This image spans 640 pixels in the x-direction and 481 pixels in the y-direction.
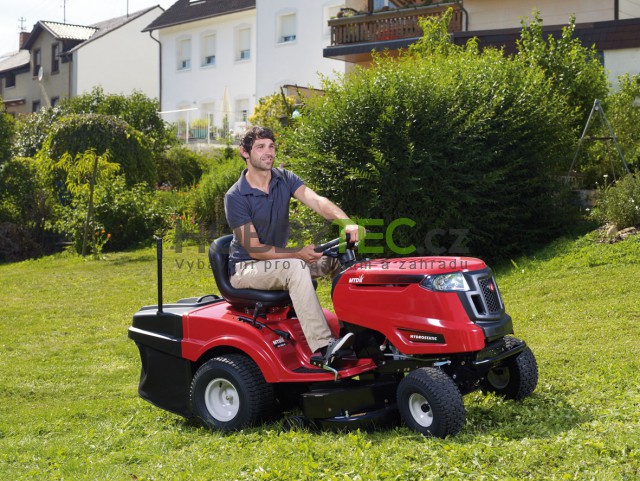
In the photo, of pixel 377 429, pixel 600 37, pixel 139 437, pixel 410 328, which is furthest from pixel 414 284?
pixel 600 37

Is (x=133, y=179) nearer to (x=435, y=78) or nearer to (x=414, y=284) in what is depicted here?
(x=435, y=78)

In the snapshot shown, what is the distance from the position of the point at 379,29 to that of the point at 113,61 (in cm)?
2121

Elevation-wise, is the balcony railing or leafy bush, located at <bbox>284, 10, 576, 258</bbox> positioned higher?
the balcony railing

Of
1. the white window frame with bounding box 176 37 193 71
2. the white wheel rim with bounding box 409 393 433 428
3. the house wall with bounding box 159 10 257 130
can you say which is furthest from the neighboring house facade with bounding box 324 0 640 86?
the white wheel rim with bounding box 409 393 433 428

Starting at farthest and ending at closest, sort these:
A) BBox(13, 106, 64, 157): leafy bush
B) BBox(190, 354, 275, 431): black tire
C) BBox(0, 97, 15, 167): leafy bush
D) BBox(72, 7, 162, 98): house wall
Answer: BBox(72, 7, 162, 98): house wall < BBox(13, 106, 64, 157): leafy bush < BBox(0, 97, 15, 167): leafy bush < BBox(190, 354, 275, 431): black tire

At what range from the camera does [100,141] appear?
21.3 meters

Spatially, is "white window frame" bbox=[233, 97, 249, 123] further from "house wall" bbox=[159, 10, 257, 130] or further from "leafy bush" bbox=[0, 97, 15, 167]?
"leafy bush" bbox=[0, 97, 15, 167]

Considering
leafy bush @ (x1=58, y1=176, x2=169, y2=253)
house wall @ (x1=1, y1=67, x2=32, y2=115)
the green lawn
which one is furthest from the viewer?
house wall @ (x1=1, y1=67, x2=32, y2=115)

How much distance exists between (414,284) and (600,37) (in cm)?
1418

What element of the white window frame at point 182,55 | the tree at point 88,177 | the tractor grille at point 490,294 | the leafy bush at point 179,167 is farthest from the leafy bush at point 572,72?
the white window frame at point 182,55

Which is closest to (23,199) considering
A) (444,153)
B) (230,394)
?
(444,153)

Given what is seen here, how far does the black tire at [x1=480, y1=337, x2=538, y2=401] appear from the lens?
19.5 ft

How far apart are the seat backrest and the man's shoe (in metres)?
0.51

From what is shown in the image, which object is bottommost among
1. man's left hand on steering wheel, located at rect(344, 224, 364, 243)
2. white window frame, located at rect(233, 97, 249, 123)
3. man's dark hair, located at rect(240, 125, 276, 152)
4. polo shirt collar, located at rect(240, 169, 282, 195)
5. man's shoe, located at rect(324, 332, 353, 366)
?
man's shoe, located at rect(324, 332, 353, 366)
